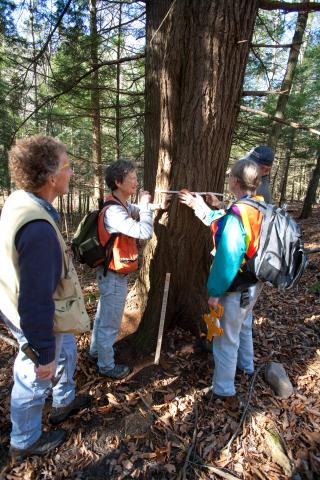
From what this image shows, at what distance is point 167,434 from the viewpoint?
Answer: 256 cm

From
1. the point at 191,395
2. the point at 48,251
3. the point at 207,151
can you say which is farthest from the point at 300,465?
the point at 207,151

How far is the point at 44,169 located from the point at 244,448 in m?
2.85

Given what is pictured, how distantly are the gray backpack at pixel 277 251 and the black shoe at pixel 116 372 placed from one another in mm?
1796

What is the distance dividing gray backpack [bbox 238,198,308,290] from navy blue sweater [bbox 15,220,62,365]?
165cm

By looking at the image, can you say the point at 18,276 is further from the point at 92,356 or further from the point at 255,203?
the point at 255,203

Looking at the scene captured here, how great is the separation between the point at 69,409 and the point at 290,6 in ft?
14.9

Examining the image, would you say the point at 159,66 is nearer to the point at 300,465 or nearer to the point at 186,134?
the point at 186,134

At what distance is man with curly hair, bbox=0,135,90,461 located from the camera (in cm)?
173

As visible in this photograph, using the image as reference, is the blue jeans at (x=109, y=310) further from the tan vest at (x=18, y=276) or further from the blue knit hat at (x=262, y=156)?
the blue knit hat at (x=262, y=156)

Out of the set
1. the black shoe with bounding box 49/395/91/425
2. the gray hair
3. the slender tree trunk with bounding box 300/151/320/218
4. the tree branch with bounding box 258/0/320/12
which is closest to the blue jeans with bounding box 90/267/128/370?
the black shoe with bounding box 49/395/91/425

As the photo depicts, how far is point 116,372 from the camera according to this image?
10.1 ft

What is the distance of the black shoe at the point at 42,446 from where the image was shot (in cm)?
226

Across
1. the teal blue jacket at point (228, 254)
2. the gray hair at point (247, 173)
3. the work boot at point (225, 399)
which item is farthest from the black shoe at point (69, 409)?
the gray hair at point (247, 173)

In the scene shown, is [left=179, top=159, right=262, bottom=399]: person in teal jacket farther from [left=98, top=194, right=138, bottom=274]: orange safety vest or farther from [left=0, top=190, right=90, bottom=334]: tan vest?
[left=0, top=190, right=90, bottom=334]: tan vest
